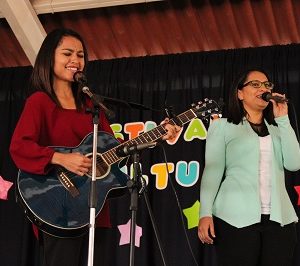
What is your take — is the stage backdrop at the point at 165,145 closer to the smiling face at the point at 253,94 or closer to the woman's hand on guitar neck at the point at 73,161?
the smiling face at the point at 253,94

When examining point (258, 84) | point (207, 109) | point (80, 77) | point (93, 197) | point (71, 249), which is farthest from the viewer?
point (258, 84)

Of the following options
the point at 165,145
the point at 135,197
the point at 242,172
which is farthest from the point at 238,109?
the point at 165,145

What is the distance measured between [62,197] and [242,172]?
84 cm

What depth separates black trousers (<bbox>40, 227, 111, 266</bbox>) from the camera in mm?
2307

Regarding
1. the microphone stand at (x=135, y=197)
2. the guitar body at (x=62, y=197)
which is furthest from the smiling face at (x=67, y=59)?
the microphone stand at (x=135, y=197)

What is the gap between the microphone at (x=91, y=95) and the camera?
91.5 inches

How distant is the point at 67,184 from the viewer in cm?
247

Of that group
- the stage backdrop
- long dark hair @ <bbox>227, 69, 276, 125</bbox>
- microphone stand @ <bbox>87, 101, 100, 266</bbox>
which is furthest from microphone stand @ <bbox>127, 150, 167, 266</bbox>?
the stage backdrop

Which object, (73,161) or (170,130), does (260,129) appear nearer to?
(170,130)

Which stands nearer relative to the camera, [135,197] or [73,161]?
[135,197]

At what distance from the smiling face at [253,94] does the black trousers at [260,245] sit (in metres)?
0.58

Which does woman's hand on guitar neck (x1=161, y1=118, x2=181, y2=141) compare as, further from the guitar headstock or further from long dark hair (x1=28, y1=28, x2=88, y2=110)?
long dark hair (x1=28, y1=28, x2=88, y2=110)

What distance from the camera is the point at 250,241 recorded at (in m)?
2.57

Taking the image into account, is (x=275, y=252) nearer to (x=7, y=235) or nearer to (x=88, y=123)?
(x=88, y=123)
